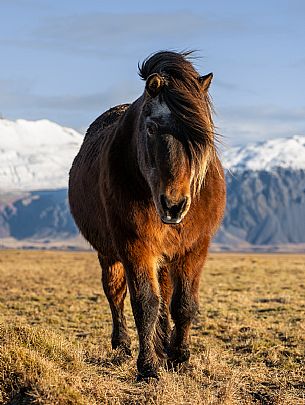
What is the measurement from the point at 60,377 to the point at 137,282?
1.29 meters

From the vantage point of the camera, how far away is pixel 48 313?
52.2 ft

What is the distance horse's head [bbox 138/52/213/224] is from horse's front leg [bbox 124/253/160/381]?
38.1 inches

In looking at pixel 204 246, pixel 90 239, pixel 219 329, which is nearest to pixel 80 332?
pixel 219 329

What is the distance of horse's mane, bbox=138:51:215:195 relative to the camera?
6.41 metres

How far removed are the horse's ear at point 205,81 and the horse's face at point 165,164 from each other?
0.53 m

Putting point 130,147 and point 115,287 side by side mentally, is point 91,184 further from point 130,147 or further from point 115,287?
point 115,287

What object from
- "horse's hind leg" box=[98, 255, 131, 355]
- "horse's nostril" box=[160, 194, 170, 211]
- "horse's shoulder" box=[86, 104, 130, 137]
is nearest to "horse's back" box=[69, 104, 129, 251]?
"horse's shoulder" box=[86, 104, 130, 137]

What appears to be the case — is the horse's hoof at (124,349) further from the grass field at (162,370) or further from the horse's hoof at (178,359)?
the horse's hoof at (178,359)

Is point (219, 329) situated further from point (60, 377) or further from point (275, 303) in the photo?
point (60, 377)

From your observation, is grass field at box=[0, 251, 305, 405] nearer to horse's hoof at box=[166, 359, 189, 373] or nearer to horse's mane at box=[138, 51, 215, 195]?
horse's hoof at box=[166, 359, 189, 373]

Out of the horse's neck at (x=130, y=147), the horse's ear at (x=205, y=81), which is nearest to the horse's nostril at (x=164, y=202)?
the horse's neck at (x=130, y=147)

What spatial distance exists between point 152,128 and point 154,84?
0.44m

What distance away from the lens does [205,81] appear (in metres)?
7.03

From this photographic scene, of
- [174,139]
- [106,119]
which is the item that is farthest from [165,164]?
[106,119]
